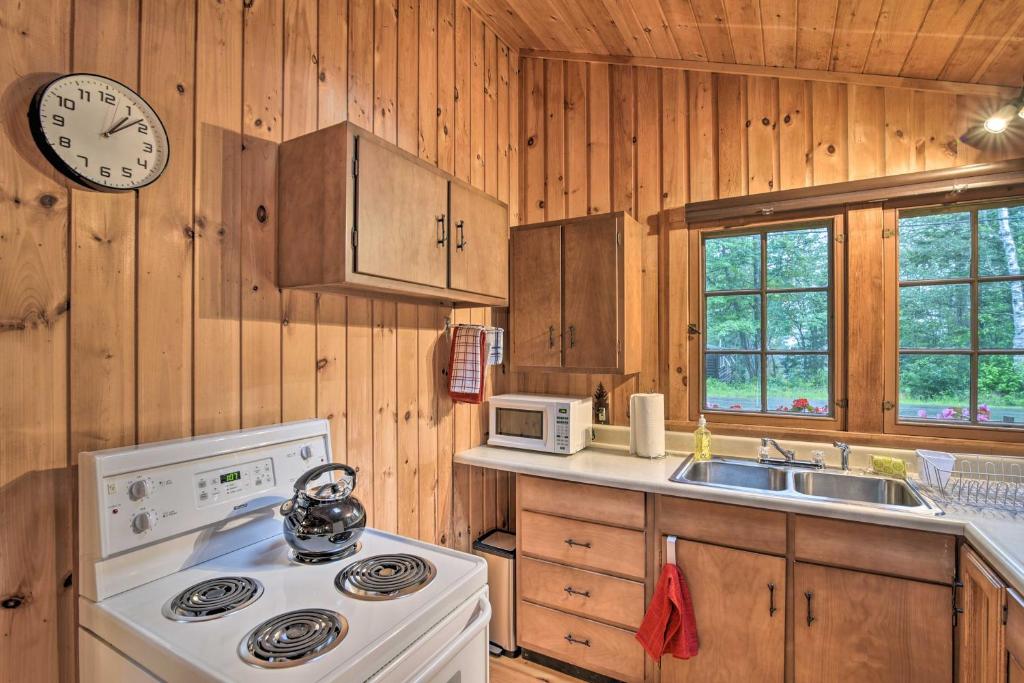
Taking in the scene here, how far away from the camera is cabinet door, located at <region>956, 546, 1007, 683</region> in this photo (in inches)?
51.1

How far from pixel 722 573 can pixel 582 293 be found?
134cm

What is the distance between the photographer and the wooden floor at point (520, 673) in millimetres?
2180

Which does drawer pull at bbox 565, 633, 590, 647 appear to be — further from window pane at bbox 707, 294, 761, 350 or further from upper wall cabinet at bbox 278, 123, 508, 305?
upper wall cabinet at bbox 278, 123, 508, 305

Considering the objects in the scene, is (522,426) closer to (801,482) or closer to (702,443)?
(702,443)

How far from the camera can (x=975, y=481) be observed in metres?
1.81

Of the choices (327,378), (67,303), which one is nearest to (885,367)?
(327,378)

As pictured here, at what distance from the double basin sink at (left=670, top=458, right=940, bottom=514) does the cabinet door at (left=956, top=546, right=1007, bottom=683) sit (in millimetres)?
247

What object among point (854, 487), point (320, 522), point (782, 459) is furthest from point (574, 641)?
point (320, 522)

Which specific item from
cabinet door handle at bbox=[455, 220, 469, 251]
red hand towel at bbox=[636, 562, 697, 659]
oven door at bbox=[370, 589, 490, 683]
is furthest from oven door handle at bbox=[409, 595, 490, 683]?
cabinet door handle at bbox=[455, 220, 469, 251]

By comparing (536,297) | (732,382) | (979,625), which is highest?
(536,297)

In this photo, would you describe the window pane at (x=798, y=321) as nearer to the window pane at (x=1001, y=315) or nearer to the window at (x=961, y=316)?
the window at (x=961, y=316)

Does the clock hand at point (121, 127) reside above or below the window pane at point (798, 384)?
above

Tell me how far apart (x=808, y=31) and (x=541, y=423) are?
201 cm

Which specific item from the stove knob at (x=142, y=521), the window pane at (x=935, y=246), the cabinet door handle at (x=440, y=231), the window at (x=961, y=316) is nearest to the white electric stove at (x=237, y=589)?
the stove knob at (x=142, y=521)
